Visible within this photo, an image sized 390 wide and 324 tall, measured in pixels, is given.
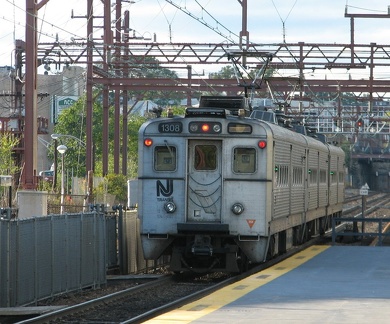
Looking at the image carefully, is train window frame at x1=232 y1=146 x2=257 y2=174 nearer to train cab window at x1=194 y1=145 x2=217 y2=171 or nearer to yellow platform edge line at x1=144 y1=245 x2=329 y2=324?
train cab window at x1=194 y1=145 x2=217 y2=171

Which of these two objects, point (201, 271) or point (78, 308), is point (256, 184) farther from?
point (78, 308)

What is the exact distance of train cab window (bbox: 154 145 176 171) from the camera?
765 inches

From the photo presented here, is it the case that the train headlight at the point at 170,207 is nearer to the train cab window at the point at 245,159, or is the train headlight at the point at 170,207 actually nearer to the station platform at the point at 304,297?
the train cab window at the point at 245,159

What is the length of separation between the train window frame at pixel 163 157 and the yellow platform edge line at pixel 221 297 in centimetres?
265

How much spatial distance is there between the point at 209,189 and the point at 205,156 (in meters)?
0.61

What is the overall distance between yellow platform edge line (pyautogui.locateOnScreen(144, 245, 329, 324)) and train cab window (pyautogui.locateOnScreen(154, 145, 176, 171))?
2.66 meters

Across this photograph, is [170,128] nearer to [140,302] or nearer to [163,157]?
[163,157]

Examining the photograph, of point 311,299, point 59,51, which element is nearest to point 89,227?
point 311,299

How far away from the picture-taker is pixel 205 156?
63.5ft

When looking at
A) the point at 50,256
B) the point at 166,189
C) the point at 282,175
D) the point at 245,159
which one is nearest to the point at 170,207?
the point at 166,189

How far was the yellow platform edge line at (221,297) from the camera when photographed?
11.8m

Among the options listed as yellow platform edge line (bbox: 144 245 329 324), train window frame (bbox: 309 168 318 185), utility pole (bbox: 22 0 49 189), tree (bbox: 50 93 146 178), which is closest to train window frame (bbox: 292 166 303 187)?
train window frame (bbox: 309 168 318 185)

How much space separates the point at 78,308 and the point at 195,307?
2.31 meters

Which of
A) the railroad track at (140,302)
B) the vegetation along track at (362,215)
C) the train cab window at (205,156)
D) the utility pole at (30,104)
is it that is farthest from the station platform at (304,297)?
the vegetation along track at (362,215)
